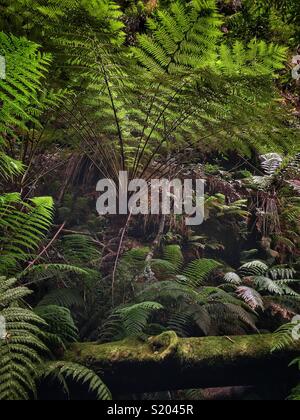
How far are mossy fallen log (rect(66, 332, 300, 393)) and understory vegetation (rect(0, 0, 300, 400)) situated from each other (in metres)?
0.07

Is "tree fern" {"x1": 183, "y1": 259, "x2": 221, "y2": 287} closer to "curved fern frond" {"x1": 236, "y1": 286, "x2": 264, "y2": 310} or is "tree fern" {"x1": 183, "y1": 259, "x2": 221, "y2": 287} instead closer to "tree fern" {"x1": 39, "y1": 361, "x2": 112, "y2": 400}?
"curved fern frond" {"x1": 236, "y1": 286, "x2": 264, "y2": 310}

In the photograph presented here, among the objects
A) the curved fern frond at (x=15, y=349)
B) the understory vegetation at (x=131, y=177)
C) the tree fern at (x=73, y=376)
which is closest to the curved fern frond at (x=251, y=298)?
the understory vegetation at (x=131, y=177)

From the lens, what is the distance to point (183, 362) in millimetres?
1614

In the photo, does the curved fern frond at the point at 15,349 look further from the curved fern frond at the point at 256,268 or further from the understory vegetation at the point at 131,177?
the curved fern frond at the point at 256,268

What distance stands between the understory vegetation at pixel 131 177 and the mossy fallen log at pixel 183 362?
68 mm

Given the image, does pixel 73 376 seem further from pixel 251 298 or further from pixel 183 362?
pixel 251 298

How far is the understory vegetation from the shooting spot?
1.61 meters

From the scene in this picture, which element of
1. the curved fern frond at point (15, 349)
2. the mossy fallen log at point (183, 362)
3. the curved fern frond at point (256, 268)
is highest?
the curved fern frond at point (256, 268)

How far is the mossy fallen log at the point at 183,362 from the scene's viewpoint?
159 centimetres

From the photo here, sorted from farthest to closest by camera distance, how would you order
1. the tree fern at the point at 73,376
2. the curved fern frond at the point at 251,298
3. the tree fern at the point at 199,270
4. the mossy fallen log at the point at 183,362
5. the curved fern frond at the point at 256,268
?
1. the curved fern frond at the point at 256,268
2. the tree fern at the point at 199,270
3. the curved fern frond at the point at 251,298
4. the mossy fallen log at the point at 183,362
5. the tree fern at the point at 73,376

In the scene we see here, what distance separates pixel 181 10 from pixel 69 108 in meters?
1.01

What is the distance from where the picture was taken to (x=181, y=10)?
2285 millimetres

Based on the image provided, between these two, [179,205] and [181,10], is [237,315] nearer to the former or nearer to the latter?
[179,205]
